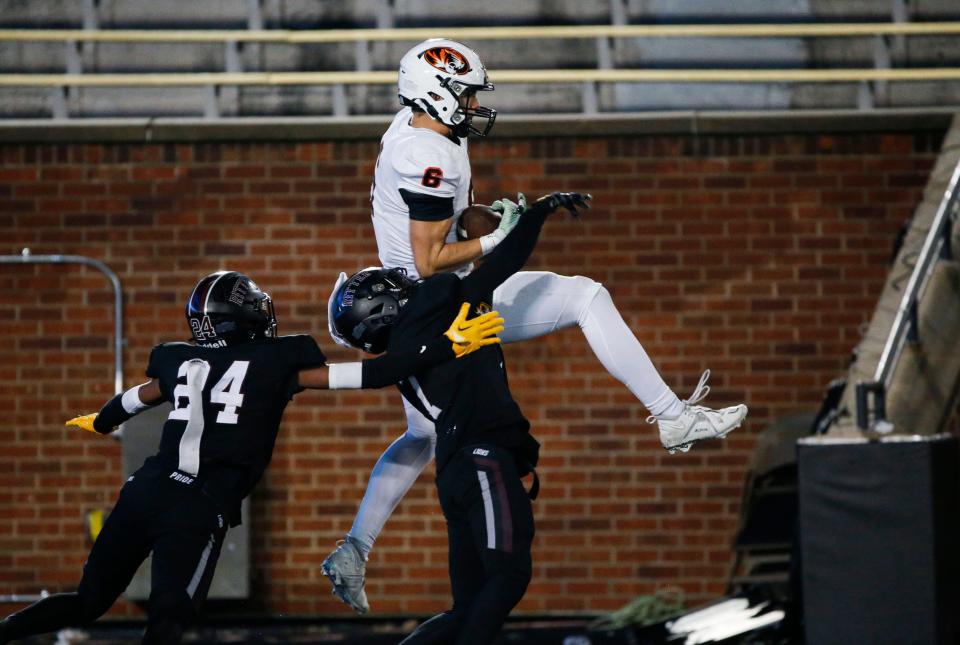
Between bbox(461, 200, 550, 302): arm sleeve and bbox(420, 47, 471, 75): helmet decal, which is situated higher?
bbox(420, 47, 471, 75): helmet decal

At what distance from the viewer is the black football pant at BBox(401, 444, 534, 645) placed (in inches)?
193

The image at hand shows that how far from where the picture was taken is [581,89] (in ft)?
30.2

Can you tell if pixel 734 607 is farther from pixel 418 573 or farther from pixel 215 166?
pixel 215 166

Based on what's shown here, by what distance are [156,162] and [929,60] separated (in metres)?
4.69

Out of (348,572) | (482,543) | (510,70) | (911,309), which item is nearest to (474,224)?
(482,543)

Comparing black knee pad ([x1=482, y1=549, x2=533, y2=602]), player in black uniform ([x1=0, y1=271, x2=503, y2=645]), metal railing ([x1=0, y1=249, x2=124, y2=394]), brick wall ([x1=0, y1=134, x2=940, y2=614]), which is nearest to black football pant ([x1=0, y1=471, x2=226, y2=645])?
player in black uniform ([x1=0, y1=271, x2=503, y2=645])

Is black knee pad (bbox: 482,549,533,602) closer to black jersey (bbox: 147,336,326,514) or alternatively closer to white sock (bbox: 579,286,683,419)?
white sock (bbox: 579,286,683,419)

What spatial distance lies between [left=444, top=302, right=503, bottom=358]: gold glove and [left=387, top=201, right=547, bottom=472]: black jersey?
71 mm

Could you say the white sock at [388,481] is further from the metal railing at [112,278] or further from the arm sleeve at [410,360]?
the metal railing at [112,278]

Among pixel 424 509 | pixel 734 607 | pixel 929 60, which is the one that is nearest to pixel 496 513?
pixel 734 607

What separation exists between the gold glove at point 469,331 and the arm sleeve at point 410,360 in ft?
0.10

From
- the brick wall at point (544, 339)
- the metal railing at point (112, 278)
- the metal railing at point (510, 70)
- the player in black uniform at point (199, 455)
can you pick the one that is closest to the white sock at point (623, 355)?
the player in black uniform at point (199, 455)

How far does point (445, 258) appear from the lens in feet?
17.3

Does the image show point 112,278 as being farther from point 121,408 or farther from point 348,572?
point 348,572
